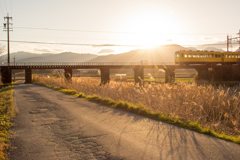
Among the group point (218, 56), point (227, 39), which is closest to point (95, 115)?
point (218, 56)

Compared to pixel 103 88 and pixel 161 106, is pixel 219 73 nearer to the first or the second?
pixel 103 88

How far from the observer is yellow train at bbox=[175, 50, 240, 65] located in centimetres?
4084

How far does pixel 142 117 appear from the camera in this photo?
8.27m

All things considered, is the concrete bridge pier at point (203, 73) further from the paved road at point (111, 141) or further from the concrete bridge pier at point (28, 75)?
the paved road at point (111, 141)

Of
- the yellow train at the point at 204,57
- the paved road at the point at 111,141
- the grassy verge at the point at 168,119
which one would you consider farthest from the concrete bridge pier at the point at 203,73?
the paved road at the point at 111,141

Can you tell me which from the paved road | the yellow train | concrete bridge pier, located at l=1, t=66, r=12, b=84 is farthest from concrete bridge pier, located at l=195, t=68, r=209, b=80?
the paved road

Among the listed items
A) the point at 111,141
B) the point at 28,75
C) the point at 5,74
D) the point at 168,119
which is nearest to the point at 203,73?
the point at 28,75

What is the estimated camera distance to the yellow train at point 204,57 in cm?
4084

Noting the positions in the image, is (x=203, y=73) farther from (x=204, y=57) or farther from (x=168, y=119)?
(x=168, y=119)

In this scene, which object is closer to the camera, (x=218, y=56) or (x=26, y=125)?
(x=26, y=125)

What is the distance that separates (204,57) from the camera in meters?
42.2

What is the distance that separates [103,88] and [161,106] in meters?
7.04

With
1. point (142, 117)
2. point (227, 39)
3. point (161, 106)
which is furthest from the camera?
point (227, 39)

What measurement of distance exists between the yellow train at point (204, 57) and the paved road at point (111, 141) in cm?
3606
